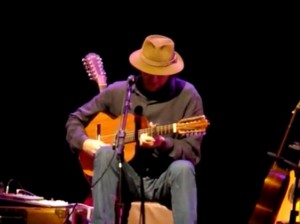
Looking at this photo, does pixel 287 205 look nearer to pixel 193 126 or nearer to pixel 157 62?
pixel 193 126

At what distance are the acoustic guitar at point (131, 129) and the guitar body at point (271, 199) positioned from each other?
56 centimetres

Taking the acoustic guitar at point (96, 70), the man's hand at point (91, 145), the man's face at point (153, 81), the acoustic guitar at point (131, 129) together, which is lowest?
the man's hand at point (91, 145)

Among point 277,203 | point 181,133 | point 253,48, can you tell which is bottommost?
point 277,203

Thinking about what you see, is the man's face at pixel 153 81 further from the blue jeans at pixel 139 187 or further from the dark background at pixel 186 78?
the dark background at pixel 186 78

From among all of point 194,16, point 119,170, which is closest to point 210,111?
point 194,16

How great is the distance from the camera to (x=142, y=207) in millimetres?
4359

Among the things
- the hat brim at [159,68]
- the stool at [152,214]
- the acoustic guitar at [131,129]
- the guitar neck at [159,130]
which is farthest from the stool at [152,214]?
the hat brim at [159,68]

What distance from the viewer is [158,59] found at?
4660 mm

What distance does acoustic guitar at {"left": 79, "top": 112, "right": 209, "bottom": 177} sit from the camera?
14.1ft

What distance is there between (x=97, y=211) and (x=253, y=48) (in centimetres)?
211

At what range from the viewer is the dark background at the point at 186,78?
5.46 metres

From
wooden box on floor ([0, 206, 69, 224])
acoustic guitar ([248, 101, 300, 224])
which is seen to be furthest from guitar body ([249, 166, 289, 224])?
wooden box on floor ([0, 206, 69, 224])

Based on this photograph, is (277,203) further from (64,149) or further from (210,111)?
(64,149)

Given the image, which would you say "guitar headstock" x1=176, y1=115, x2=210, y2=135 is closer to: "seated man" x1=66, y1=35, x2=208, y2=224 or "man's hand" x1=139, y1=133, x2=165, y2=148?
"seated man" x1=66, y1=35, x2=208, y2=224
